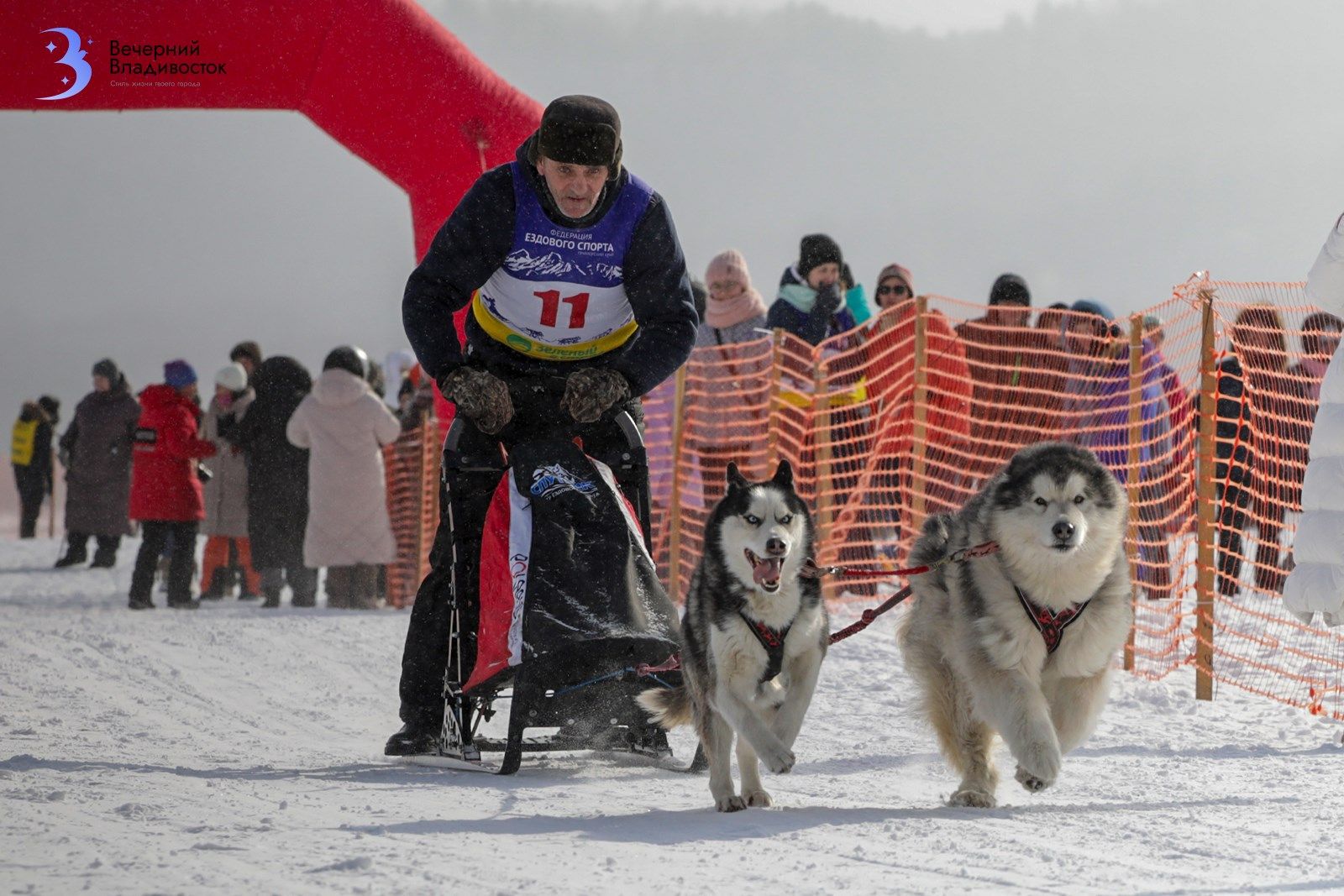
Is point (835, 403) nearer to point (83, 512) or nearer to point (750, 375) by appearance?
point (750, 375)

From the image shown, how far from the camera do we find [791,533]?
425 cm

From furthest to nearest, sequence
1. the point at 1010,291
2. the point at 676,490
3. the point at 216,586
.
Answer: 1. the point at 216,586
2. the point at 676,490
3. the point at 1010,291

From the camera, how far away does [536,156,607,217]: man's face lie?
4480 millimetres

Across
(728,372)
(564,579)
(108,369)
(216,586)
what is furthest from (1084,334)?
(108,369)

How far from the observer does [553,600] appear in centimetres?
442

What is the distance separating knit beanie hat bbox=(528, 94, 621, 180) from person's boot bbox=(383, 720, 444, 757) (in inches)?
70.9

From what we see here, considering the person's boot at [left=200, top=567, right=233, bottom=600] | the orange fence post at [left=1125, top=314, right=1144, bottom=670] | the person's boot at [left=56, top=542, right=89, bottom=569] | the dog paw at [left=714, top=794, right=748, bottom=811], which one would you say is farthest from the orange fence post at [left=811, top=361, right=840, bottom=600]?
the person's boot at [left=56, top=542, right=89, bottom=569]

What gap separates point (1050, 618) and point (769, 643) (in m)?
0.74

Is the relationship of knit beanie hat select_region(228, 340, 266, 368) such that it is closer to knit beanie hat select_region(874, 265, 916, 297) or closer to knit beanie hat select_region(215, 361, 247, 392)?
knit beanie hat select_region(215, 361, 247, 392)

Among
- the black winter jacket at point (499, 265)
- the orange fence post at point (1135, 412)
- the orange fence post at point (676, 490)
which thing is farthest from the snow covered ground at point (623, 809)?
the orange fence post at point (676, 490)

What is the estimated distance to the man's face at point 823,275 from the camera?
31.6 ft

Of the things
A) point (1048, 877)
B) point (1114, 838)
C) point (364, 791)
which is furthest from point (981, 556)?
point (364, 791)

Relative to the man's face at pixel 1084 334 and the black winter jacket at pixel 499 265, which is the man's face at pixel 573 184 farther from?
the man's face at pixel 1084 334

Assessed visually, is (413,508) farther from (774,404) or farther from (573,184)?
(573,184)
